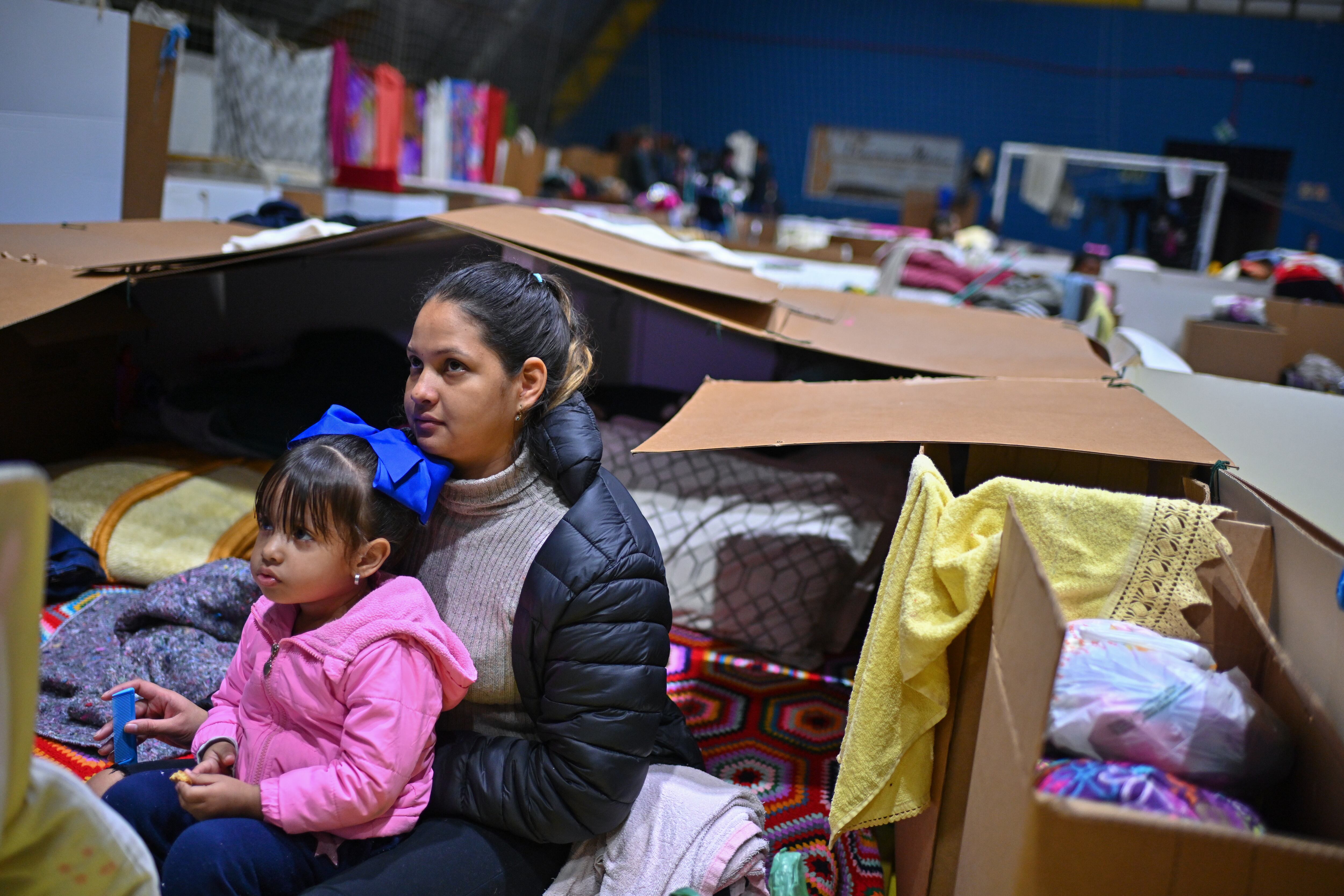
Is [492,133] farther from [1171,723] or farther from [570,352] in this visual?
[1171,723]

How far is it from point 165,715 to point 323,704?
0.34 m

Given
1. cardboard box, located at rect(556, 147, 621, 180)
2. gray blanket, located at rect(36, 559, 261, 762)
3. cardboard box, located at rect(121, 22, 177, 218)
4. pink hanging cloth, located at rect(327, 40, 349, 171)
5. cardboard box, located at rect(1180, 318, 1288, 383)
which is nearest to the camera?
gray blanket, located at rect(36, 559, 261, 762)

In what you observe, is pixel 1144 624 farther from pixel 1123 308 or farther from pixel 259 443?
pixel 1123 308

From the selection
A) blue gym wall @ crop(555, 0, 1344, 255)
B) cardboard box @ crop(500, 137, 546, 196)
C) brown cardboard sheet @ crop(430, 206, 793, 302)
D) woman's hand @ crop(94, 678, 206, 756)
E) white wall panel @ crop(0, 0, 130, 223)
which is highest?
blue gym wall @ crop(555, 0, 1344, 255)

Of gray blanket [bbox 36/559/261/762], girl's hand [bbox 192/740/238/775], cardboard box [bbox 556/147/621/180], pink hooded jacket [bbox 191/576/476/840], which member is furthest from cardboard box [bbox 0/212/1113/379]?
cardboard box [bbox 556/147/621/180]

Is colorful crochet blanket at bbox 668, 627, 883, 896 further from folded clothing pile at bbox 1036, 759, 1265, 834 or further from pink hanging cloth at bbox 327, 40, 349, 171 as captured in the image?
pink hanging cloth at bbox 327, 40, 349, 171

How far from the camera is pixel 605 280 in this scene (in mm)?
1831

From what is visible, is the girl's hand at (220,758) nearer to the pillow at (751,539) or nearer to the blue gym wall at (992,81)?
the pillow at (751,539)

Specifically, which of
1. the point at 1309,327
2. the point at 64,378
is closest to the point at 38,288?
the point at 64,378

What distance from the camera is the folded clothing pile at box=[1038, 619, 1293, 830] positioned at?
2.75 ft

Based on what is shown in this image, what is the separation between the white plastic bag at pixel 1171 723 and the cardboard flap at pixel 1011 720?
0.06 metres

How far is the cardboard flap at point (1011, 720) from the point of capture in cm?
76

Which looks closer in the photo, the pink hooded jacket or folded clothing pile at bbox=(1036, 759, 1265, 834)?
folded clothing pile at bbox=(1036, 759, 1265, 834)

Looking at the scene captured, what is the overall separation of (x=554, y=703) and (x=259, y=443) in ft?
5.54
